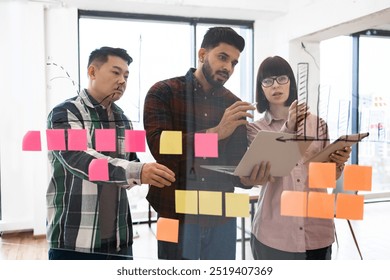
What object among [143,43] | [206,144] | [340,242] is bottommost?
[340,242]

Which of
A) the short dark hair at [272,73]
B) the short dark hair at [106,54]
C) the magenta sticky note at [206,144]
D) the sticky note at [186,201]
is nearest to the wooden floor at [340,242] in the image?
the sticky note at [186,201]

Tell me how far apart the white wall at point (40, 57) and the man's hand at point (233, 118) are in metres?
0.14

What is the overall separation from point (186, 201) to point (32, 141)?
0.61 metres

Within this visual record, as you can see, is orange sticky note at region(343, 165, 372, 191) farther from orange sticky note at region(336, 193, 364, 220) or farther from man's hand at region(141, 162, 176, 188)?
man's hand at region(141, 162, 176, 188)

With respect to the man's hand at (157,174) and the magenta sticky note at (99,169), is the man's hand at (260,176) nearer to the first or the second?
the man's hand at (157,174)

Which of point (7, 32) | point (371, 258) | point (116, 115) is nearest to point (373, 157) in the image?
point (371, 258)

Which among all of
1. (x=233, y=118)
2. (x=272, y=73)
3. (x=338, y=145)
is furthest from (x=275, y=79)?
(x=338, y=145)

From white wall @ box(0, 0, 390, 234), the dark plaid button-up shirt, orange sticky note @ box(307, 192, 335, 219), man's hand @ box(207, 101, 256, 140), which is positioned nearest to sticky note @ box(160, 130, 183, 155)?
the dark plaid button-up shirt

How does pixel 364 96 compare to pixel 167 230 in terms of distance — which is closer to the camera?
pixel 364 96

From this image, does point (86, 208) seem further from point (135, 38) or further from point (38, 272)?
point (135, 38)

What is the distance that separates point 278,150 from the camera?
3.57 ft

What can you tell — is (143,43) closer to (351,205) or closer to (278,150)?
(278,150)

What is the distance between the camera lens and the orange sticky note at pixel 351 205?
1088 millimetres

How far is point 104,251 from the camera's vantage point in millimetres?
Answer: 1234
